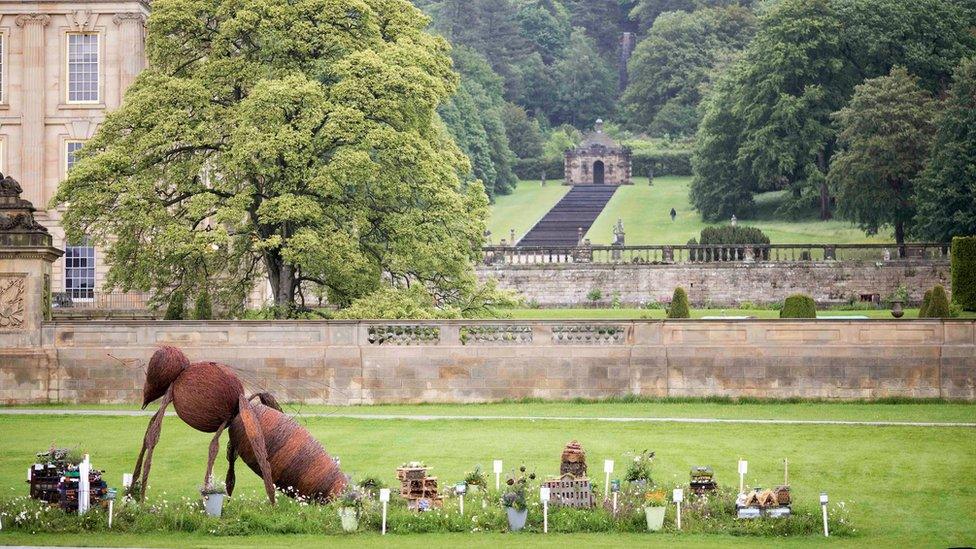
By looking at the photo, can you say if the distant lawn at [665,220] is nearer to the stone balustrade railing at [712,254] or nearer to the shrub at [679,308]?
the stone balustrade railing at [712,254]

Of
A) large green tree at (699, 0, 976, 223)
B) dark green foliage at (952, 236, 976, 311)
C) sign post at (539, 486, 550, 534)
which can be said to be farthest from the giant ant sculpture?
large green tree at (699, 0, 976, 223)

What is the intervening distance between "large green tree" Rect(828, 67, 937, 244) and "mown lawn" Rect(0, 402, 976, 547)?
48522 millimetres

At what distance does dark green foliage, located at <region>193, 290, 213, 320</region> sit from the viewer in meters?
51.1

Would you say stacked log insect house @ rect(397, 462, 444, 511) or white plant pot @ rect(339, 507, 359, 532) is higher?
stacked log insect house @ rect(397, 462, 444, 511)

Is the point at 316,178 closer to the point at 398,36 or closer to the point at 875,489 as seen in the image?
the point at 398,36

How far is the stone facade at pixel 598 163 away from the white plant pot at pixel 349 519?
124577 millimetres

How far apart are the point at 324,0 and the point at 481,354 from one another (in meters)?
14.9

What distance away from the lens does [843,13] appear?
105500 millimetres

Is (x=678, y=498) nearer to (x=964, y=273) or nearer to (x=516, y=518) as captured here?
(x=516, y=518)

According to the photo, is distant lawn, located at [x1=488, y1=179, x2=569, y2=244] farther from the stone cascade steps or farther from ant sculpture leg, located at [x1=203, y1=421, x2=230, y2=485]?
ant sculpture leg, located at [x1=203, y1=421, x2=230, y2=485]

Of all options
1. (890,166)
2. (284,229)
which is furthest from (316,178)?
(890,166)

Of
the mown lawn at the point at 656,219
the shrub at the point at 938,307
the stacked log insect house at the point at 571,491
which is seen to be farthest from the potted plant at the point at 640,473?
the mown lawn at the point at 656,219

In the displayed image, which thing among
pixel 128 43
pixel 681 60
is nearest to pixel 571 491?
pixel 128 43

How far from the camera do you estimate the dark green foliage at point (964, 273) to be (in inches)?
2537
